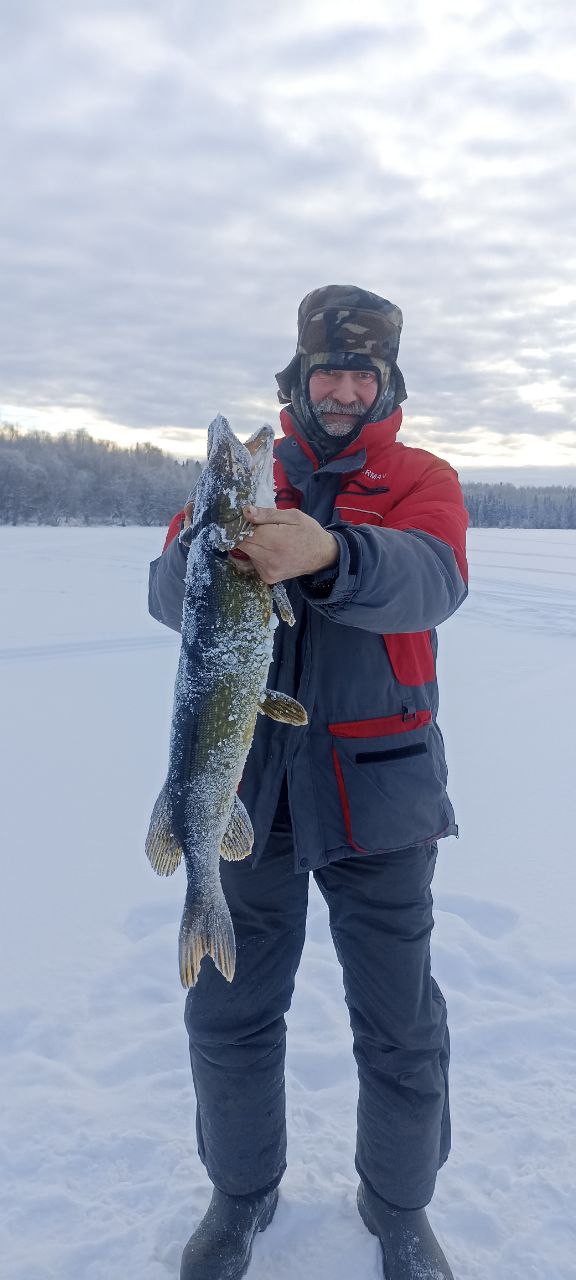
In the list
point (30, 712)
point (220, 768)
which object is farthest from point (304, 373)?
point (30, 712)

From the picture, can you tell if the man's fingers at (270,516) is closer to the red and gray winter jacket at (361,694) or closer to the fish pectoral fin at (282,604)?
the fish pectoral fin at (282,604)

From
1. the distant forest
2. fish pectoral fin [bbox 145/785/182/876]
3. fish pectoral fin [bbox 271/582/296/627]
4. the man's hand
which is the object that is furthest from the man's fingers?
the distant forest

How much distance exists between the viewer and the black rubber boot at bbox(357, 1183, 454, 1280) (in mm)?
2160

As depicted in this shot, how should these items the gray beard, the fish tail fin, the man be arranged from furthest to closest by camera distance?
the gray beard
the man
the fish tail fin

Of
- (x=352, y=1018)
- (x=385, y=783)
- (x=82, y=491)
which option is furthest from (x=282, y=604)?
(x=82, y=491)

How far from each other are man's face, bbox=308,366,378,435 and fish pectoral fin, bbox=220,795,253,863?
1.16 metres

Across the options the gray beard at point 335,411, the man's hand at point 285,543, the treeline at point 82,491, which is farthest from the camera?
the treeline at point 82,491

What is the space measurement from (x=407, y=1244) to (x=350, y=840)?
1.23m

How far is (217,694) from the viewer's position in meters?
1.90

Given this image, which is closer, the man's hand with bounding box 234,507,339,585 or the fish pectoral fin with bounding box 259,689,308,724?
the man's hand with bounding box 234,507,339,585

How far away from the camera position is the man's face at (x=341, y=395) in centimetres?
230

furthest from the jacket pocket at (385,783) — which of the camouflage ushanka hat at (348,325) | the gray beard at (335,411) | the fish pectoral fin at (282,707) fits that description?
the camouflage ushanka hat at (348,325)

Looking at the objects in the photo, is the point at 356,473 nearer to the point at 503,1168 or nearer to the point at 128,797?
the point at 503,1168

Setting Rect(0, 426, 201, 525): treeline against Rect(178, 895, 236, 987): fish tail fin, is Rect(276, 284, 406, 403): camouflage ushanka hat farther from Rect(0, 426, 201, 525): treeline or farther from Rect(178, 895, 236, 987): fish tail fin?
Rect(0, 426, 201, 525): treeline
